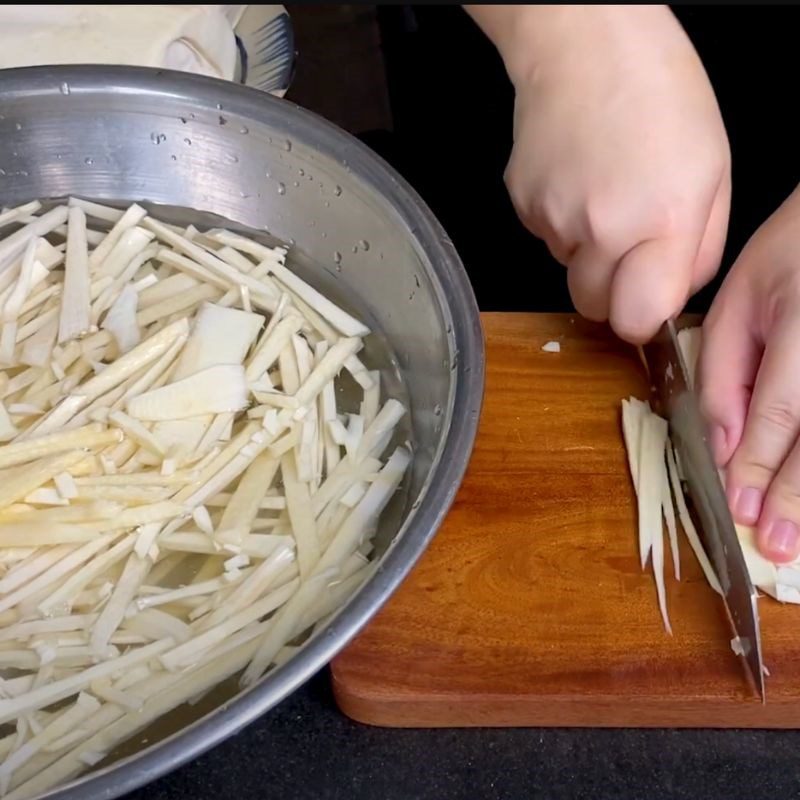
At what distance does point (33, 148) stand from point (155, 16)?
0.26m

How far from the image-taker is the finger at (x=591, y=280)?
3.50ft

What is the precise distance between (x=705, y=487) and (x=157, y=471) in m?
0.56

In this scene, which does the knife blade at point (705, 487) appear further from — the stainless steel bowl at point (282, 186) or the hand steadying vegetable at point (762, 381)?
the stainless steel bowl at point (282, 186)

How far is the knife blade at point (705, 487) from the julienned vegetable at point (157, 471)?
0.30 meters

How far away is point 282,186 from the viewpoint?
1179mm

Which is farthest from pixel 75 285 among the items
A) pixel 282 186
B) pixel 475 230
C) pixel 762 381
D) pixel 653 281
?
pixel 762 381

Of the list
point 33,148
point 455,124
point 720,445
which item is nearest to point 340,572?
→ point 720,445

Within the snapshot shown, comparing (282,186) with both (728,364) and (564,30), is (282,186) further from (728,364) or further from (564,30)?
(728,364)

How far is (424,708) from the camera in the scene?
0.91 meters

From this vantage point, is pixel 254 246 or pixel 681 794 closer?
pixel 681 794

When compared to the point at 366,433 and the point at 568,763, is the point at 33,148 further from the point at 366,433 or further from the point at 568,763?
the point at 568,763

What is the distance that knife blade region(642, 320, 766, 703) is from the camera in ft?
2.88

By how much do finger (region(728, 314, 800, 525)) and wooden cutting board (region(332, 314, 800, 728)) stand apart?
0.09m

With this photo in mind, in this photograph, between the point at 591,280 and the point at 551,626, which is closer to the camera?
the point at 551,626
